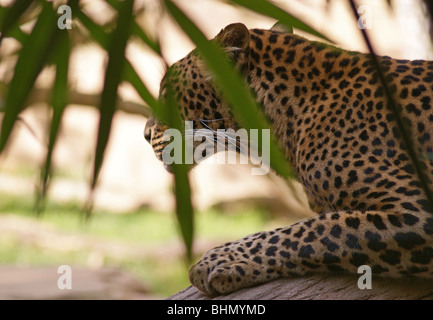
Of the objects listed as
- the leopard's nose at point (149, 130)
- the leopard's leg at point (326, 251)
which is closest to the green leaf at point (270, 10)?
the leopard's leg at point (326, 251)

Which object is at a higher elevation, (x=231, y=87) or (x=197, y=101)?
(x=197, y=101)

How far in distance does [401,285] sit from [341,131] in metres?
0.74

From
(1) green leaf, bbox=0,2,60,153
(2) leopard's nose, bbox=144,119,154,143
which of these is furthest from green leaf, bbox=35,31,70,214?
(2) leopard's nose, bbox=144,119,154,143

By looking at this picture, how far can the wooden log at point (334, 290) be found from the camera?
2779 mm

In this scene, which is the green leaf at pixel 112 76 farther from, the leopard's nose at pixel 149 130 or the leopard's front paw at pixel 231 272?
the leopard's nose at pixel 149 130

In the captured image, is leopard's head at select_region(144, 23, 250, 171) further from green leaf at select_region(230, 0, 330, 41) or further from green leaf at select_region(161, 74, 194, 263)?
green leaf at select_region(161, 74, 194, 263)

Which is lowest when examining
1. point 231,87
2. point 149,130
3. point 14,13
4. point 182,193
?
point 182,193

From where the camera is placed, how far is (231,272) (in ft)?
9.64

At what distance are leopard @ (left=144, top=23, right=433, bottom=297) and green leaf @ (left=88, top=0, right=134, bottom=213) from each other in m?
1.21

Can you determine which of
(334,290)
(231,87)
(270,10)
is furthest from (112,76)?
(334,290)

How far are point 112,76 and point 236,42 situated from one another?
1.97 meters

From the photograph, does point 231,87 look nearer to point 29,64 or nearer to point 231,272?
point 29,64

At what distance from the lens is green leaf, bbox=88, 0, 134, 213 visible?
119 cm
